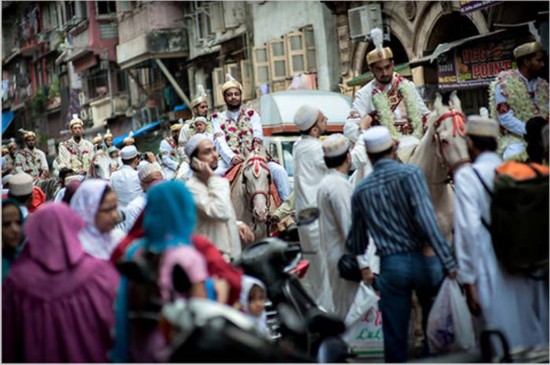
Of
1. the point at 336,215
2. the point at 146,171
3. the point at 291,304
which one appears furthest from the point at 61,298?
the point at 146,171

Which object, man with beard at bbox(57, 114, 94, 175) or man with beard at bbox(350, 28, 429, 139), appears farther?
man with beard at bbox(57, 114, 94, 175)

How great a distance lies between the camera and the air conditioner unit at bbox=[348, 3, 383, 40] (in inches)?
1341

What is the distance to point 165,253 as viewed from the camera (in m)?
7.34

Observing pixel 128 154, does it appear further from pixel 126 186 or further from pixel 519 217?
pixel 519 217

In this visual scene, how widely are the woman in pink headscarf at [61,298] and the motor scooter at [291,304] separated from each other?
1.49 meters

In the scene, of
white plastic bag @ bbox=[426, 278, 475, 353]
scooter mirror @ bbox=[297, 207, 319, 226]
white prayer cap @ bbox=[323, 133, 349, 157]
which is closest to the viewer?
white plastic bag @ bbox=[426, 278, 475, 353]

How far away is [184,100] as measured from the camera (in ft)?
164

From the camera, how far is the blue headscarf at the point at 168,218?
743 centimetres

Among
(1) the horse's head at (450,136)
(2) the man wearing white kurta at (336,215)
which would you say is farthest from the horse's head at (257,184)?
(1) the horse's head at (450,136)

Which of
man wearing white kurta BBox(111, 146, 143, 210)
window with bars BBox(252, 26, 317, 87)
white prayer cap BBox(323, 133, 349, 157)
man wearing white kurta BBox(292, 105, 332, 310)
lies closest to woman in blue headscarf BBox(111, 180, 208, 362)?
white prayer cap BBox(323, 133, 349, 157)

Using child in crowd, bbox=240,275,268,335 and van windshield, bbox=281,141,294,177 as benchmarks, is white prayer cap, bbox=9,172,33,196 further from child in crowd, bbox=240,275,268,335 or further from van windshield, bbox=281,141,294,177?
van windshield, bbox=281,141,294,177

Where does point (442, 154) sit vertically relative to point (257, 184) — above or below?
above

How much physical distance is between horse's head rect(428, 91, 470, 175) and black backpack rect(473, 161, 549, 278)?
125 cm

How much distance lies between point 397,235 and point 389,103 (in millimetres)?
3919
